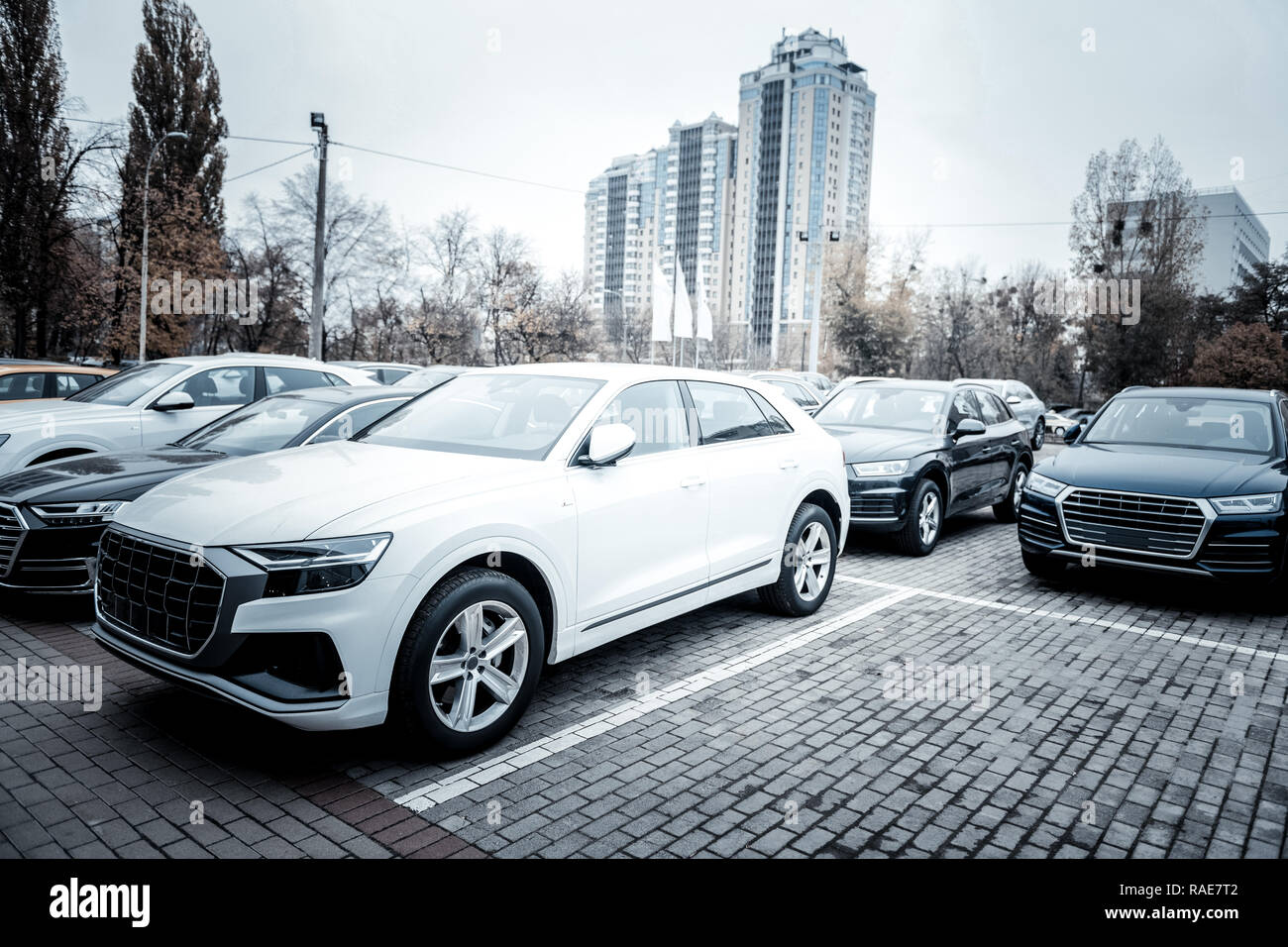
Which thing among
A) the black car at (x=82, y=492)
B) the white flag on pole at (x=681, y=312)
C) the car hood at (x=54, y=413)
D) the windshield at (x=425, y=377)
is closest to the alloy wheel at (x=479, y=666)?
the black car at (x=82, y=492)

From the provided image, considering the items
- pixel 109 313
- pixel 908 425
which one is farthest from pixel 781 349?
pixel 908 425

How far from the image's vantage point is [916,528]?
28.8 feet

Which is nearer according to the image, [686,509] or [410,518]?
[410,518]

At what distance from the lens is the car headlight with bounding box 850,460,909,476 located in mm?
8695

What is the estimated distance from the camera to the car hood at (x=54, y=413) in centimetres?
746

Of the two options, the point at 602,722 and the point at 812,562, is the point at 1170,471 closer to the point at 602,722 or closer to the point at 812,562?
the point at 812,562

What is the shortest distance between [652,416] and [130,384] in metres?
6.38

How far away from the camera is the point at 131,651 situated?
3723mm

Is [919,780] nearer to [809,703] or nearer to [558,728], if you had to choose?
[809,703]

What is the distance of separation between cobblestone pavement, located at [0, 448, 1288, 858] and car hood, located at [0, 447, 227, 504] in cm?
87

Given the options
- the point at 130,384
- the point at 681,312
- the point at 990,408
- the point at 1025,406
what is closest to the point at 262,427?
the point at 130,384

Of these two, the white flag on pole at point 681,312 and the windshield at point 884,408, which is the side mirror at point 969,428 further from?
the white flag on pole at point 681,312

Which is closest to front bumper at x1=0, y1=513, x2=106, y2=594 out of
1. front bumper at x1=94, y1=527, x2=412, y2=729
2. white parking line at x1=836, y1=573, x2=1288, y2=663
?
front bumper at x1=94, y1=527, x2=412, y2=729
